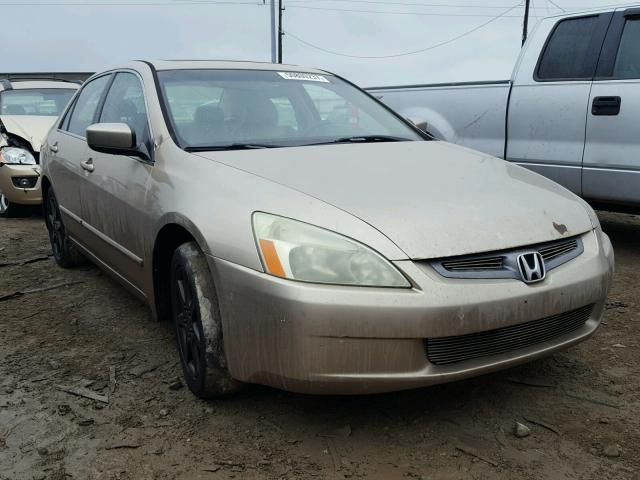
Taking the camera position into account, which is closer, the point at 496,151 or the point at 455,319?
the point at 455,319

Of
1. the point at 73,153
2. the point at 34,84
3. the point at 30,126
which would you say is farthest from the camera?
the point at 34,84

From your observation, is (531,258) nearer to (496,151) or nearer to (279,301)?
(279,301)

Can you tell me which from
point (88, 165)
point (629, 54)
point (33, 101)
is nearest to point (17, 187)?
point (33, 101)

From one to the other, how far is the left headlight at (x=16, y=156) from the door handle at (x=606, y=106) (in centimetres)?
568

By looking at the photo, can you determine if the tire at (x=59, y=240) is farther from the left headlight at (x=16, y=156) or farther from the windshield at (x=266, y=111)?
the left headlight at (x=16, y=156)

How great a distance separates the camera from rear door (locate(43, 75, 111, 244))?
13.1 ft

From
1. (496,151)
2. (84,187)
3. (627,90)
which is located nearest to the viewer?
(84,187)

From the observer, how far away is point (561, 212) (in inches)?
101

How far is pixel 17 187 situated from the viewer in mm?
6867

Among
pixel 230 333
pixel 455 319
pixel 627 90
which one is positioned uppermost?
pixel 627 90

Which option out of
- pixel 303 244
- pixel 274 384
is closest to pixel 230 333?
pixel 274 384

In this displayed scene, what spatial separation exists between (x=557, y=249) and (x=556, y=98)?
2.95 meters

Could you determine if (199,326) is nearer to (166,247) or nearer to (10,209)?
(166,247)

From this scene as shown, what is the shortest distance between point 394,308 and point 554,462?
793 millimetres
